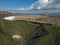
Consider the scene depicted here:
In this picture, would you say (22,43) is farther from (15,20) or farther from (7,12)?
(7,12)

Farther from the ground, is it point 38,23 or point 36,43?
point 38,23

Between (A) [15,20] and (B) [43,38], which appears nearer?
(B) [43,38]

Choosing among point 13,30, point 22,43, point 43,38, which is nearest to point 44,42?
point 43,38

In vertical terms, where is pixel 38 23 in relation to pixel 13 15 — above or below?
below

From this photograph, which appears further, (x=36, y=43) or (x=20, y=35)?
(x=20, y=35)

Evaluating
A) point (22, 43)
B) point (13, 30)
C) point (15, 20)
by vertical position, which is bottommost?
point (22, 43)

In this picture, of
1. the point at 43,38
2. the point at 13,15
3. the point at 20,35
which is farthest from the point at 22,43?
the point at 13,15

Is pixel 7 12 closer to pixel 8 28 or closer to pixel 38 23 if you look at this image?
pixel 8 28

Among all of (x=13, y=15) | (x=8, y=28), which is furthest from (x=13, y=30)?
(x=13, y=15)

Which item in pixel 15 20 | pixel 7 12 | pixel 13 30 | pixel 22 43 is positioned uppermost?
pixel 7 12
